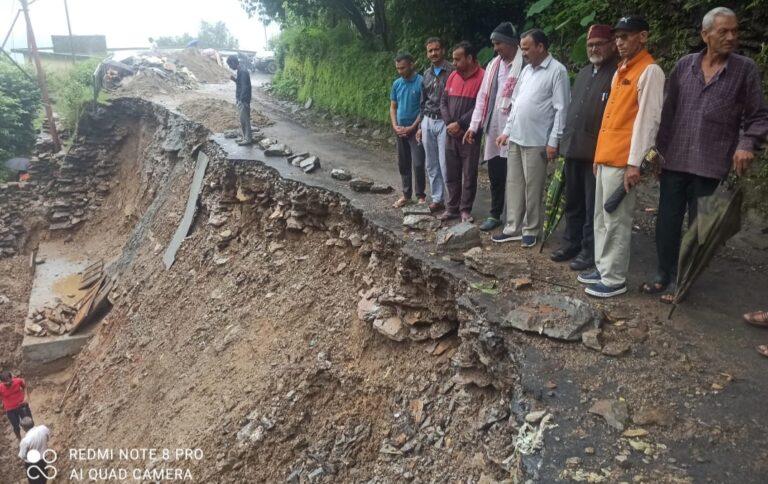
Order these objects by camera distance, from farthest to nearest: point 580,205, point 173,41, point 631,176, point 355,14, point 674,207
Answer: point 173,41 < point 355,14 < point 580,205 < point 674,207 < point 631,176

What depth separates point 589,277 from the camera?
13.2 feet

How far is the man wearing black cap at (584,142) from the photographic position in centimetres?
379

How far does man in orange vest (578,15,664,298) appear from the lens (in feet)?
11.2

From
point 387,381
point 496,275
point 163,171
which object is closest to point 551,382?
point 496,275

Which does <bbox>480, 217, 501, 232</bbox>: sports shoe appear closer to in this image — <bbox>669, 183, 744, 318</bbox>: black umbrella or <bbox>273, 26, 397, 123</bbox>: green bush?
<bbox>669, 183, 744, 318</bbox>: black umbrella

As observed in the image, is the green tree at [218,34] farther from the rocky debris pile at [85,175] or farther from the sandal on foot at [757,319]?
the sandal on foot at [757,319]

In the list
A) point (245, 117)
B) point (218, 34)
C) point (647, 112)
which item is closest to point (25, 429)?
point (245, 117)

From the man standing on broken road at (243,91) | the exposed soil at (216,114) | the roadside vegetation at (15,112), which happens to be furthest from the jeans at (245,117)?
the roadside vegetation at (15,112)

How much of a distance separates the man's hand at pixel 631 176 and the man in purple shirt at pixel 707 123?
271 mm

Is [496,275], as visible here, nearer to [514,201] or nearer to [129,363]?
[514,201]

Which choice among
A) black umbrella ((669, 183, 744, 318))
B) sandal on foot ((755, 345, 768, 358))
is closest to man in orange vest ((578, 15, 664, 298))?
black umbrella ((669, 183, 744, 318))

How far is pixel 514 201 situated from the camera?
474cm

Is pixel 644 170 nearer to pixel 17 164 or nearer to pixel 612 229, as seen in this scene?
pixel 612 229

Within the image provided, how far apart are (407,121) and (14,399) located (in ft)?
22.8
